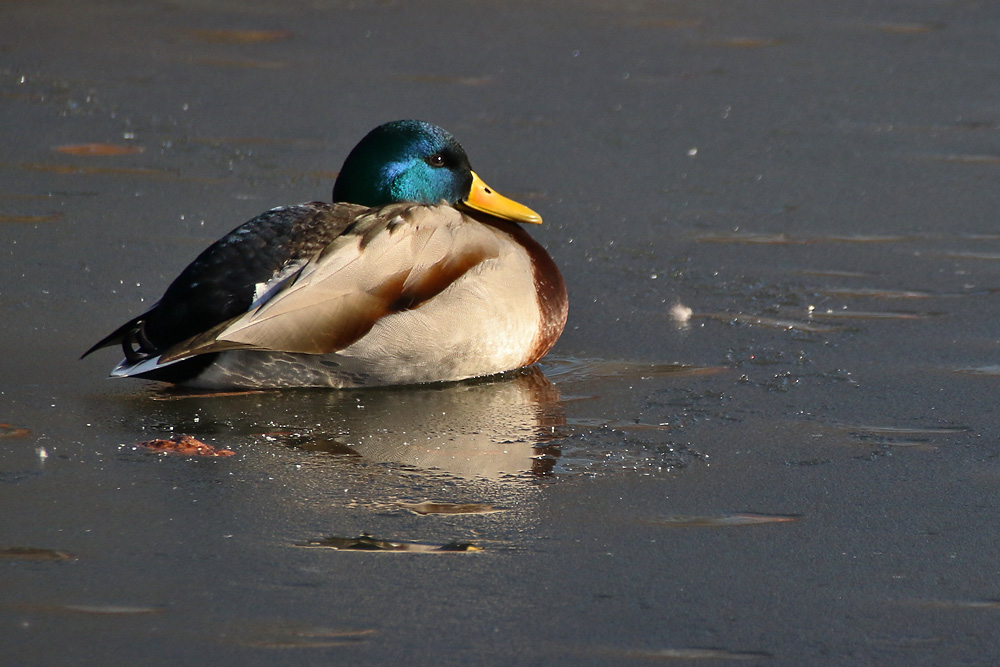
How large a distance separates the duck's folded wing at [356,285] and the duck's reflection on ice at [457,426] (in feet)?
0.77

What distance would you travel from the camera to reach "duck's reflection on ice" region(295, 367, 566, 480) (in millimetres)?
3403

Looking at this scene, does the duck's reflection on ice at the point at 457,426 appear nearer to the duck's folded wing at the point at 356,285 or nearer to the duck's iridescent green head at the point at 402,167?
the duck's folded wing at the point at 356,285

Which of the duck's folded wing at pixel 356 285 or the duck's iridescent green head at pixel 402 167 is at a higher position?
the duck's iridescent green head at pixel 402 167

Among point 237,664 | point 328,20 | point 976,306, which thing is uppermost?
point 328,20

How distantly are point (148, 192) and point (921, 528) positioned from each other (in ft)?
12.1

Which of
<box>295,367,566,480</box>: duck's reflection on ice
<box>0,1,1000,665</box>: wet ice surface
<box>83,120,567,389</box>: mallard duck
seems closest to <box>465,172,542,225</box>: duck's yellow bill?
<box>83,120,567,389</box>: mallard duck

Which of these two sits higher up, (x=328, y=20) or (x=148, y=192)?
(x=328, y=20)

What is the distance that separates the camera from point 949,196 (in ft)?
18.8

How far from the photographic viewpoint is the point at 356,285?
385cm

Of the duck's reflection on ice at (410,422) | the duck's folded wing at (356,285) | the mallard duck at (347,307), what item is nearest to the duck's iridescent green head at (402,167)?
the mallard duck at (347,307)

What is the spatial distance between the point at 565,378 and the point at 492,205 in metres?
0.71

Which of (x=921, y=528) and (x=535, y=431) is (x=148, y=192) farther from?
(x=921, y=528)

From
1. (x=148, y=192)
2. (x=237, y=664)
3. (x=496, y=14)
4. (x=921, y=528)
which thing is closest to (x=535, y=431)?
(x=921, y=528)

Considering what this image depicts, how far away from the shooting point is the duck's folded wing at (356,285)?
3744 millimetres
